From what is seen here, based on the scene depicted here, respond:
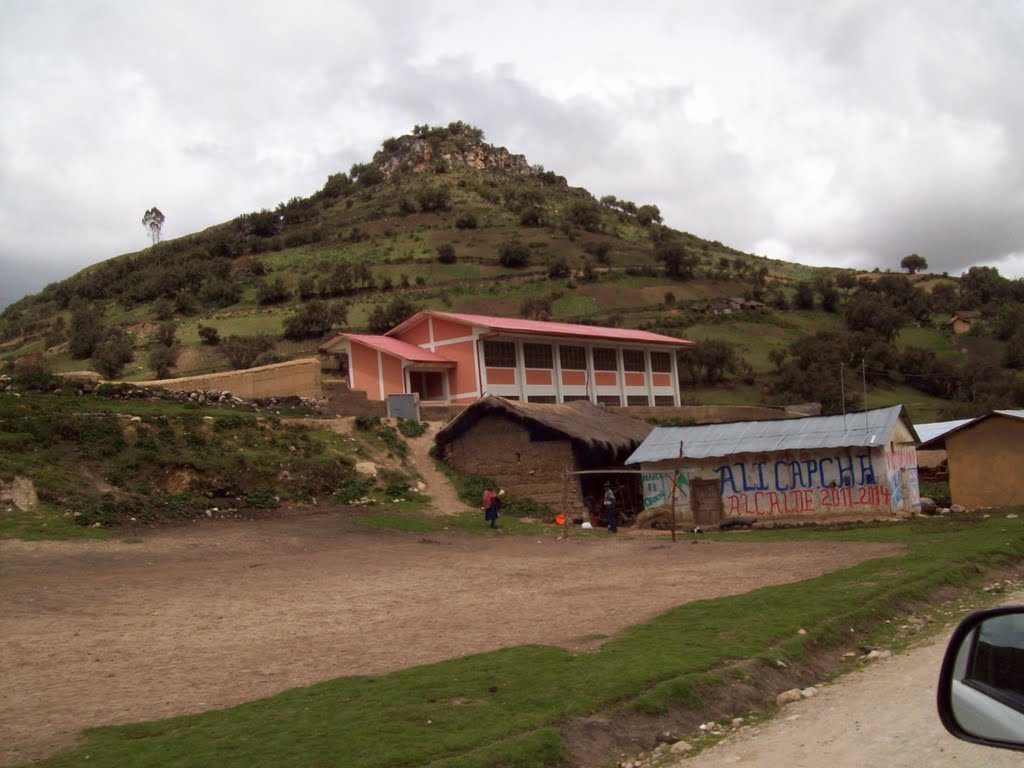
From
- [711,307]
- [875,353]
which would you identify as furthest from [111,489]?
[711,307]

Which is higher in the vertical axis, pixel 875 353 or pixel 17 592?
pixel 875 353

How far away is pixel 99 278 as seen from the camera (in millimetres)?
101250

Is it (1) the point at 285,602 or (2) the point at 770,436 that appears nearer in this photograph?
(1) the point at 285,602

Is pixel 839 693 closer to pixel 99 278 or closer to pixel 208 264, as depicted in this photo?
pixel 208 264

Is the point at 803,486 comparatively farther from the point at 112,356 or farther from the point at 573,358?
the point at 112,356

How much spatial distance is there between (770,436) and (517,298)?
51.1m

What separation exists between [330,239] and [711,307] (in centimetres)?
4318

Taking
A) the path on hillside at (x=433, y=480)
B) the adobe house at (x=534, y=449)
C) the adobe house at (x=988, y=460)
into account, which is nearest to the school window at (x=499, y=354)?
the path on hillside at (x=433, y=480)

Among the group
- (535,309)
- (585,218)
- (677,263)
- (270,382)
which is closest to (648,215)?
(585,218)

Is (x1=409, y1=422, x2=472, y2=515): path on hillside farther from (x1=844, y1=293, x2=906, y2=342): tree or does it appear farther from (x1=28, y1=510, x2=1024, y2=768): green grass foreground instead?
(x1=844, y1=293, x2=906, y2=342): tree

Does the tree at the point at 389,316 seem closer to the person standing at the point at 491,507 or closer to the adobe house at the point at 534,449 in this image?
the adobe house at the point at 534,449

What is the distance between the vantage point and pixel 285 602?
16.8m

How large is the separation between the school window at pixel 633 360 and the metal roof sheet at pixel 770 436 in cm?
1710

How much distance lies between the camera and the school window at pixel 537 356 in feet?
148
